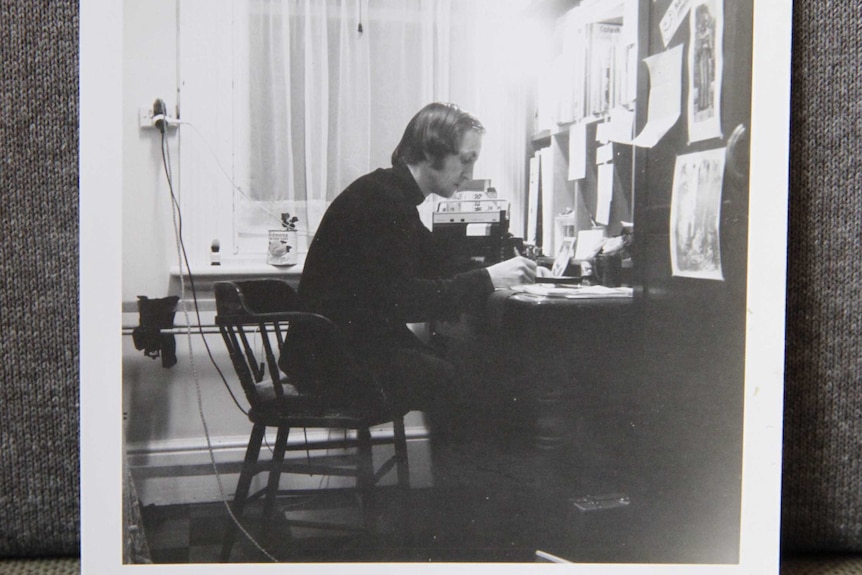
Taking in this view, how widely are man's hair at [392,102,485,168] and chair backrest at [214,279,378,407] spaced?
0.25 meters

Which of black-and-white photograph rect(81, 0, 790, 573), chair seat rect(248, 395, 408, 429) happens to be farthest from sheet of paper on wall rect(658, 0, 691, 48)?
chair seat rect(248, 395, 408, 429)

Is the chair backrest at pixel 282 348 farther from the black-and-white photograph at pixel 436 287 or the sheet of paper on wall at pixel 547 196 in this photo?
the sheet of paper on wall at pixel 547 196

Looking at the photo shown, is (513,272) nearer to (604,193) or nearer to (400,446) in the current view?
(604,193)

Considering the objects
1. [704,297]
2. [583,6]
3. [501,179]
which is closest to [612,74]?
[583,6]

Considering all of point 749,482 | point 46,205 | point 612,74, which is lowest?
point 749,482

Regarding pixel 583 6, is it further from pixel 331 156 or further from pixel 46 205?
pixel 46 205

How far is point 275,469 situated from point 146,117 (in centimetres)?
52

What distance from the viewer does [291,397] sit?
1.04 metres

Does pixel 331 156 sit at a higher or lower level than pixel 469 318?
higher

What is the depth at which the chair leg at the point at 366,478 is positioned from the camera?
1035mm

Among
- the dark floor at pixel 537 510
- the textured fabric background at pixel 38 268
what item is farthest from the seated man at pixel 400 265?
the textured fabric background at pixel 38 268

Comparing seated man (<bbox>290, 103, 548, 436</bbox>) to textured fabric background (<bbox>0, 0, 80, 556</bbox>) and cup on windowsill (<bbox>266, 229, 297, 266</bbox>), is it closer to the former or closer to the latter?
cup on windowsill (<bbox>266, 229, 297, 266</bbox>)

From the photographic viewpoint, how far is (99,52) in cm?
101

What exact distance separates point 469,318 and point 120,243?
1.62 ft
